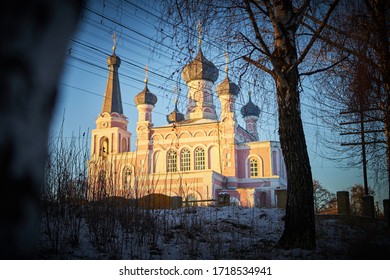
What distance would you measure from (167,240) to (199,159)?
25.6 m

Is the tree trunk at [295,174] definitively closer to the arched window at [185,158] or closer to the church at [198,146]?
the church at [198,146]

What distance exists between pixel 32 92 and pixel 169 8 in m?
3.95

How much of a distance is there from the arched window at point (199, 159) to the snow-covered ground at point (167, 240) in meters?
24.4

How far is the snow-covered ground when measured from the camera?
3432mm

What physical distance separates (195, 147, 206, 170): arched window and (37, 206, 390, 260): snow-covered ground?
24.4 meters

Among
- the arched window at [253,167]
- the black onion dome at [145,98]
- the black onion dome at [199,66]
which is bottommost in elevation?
the black onion dome at [199,66]

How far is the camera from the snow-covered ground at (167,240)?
343cm

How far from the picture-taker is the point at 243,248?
12.7 ft

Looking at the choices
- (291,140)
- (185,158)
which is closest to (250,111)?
(185,158)

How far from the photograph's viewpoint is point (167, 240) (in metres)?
4.13

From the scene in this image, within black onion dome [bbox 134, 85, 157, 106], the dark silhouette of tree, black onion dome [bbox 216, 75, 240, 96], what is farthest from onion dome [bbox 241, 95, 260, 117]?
the dark silhouette of tree

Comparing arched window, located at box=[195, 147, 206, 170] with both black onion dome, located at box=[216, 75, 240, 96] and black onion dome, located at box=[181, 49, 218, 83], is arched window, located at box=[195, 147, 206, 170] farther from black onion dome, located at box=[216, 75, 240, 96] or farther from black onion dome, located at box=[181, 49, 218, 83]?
black onion dome, located at box=[181, 49, 218, 83]

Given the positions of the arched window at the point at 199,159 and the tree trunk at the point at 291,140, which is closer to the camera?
the tree trunk at the point at 291,140

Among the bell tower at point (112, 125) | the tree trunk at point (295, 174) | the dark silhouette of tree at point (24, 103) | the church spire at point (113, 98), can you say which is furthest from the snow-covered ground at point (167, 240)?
the church spire at point (113, 98)
